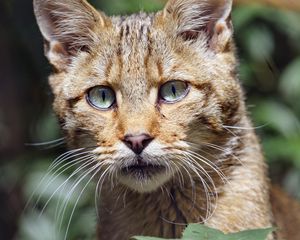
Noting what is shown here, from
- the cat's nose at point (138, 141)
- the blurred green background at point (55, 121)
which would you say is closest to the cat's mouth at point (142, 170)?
the cat's nose at point (138, 141)

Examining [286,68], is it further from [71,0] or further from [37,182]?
[71,0]

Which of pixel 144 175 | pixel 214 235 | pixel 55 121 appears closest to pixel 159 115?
pixel 144 175

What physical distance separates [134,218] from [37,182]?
2.27m

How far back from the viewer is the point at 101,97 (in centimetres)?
552

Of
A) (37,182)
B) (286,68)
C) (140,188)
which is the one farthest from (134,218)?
(286,68)

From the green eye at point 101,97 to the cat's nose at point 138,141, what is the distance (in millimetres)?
393

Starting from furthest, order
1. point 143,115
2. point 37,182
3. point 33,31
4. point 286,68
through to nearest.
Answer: point 286,68 < point 37,182 < point 33,31 < point 143,115

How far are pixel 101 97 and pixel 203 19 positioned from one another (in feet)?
2.37

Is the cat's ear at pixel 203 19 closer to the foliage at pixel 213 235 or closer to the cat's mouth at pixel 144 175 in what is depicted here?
the cat's mouth at pixel 144 175

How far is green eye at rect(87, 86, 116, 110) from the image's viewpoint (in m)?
5.47

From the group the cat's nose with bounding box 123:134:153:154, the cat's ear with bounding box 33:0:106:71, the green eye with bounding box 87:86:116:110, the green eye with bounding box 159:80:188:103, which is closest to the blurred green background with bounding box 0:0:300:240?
the cat's ear with bounding box 33:0:106:71

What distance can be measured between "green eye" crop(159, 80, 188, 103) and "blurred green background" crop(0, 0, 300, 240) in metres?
2.12

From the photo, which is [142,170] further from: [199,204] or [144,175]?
[199,204]

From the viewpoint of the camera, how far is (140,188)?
5.42 metres
